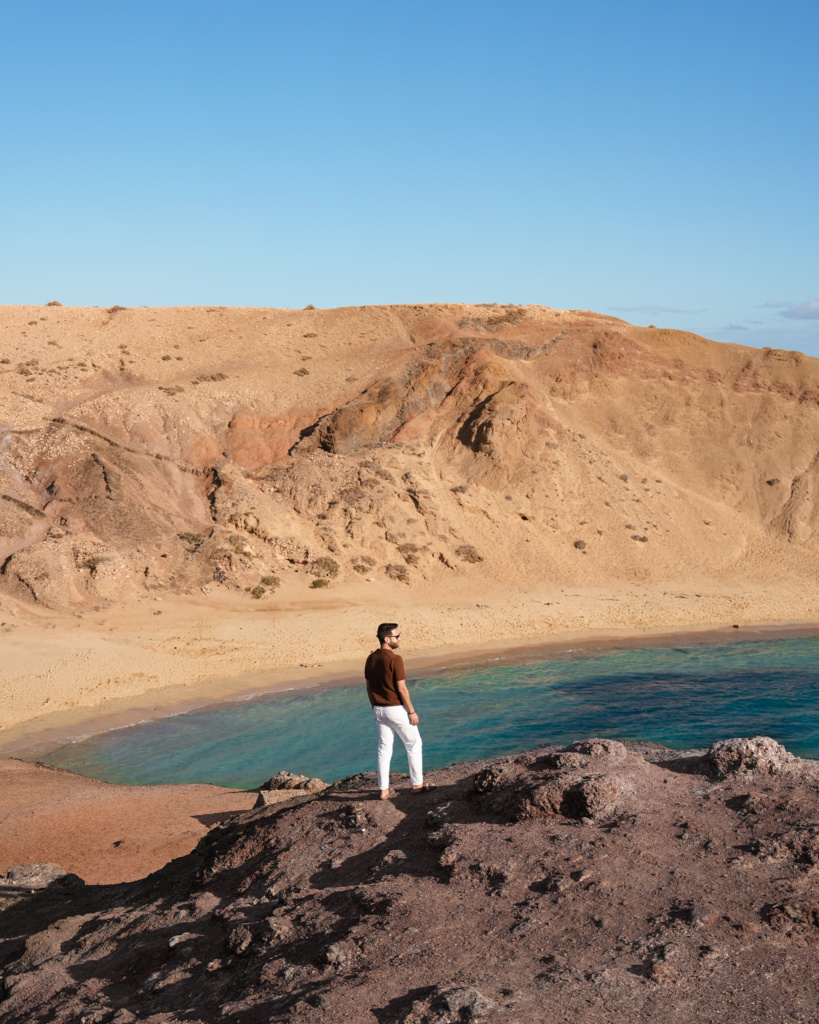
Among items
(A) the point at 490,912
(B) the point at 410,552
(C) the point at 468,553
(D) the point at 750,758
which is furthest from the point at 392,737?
(C) the point at 468,553

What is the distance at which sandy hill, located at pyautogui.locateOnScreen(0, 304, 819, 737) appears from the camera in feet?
85.0

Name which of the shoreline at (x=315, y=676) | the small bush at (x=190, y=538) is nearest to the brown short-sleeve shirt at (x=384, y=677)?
the shoreline at (x=315, y=676)

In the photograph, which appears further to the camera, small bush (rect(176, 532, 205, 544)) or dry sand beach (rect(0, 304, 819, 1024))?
small bush (rect(176, 532, 205, 544))

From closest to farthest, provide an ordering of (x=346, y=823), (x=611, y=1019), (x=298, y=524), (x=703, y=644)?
1. (x=611, y=1019)
2. (x=346, y=823)
3. (x=703, y=644)
4. (x=298, y=524)

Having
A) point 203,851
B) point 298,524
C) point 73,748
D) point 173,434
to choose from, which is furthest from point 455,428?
point 203,851

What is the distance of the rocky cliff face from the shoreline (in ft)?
15.3

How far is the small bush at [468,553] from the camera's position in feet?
97.5

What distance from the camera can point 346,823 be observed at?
23.8 ft

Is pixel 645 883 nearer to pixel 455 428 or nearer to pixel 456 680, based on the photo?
pixel 456 680

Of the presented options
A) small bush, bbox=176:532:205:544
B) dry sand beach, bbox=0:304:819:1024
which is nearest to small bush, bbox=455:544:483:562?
dry sand beach, bbox=0:304:819:1024

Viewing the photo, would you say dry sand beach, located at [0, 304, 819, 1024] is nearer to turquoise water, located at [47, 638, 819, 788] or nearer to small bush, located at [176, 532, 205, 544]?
small bush, located at [176, 532, 205, 544]

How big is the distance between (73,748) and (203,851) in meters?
10.2

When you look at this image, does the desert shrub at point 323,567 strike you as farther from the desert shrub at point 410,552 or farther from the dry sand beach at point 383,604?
the desert shrub at point 410,552

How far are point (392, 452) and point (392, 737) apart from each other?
2607 cm
